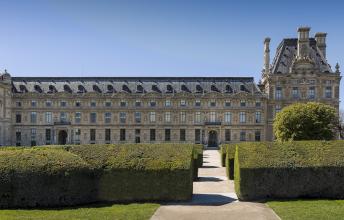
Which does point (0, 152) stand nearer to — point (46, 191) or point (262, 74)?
point (46, 191)

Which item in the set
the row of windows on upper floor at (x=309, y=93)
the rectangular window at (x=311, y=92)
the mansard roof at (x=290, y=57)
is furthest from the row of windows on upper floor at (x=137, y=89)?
the rectangular window at (x=311, y=92)

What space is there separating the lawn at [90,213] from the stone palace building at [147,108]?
196 ft

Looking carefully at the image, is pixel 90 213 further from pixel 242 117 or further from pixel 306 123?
pixel 242 117

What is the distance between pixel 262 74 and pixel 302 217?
70.6 m

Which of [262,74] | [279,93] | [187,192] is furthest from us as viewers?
[262,74]

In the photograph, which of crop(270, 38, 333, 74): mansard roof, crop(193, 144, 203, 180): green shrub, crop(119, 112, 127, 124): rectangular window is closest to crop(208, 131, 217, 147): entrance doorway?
crop(270, 38, 333, 74): mansard roof

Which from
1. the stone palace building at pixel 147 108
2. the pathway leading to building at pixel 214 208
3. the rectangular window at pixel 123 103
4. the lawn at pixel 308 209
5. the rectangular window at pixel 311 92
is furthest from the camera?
the rectangular window at pixel 123 103

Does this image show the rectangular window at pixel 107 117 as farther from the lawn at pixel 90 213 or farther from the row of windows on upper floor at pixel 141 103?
the lawn at pixel 90 213

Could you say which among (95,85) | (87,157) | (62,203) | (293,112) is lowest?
(62,203)

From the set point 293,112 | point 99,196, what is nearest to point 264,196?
point 99,196

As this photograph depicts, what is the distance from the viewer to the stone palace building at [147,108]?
76562 mm

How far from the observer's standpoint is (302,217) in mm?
15352

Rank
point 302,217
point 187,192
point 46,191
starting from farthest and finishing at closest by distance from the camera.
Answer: point 187,192 → point 46,191 → point 302,217

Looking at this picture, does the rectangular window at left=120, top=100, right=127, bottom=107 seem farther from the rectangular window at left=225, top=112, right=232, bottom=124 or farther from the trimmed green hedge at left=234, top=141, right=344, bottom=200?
the trimmed green hedge at left=234, top=141, right=344, bottom=200
